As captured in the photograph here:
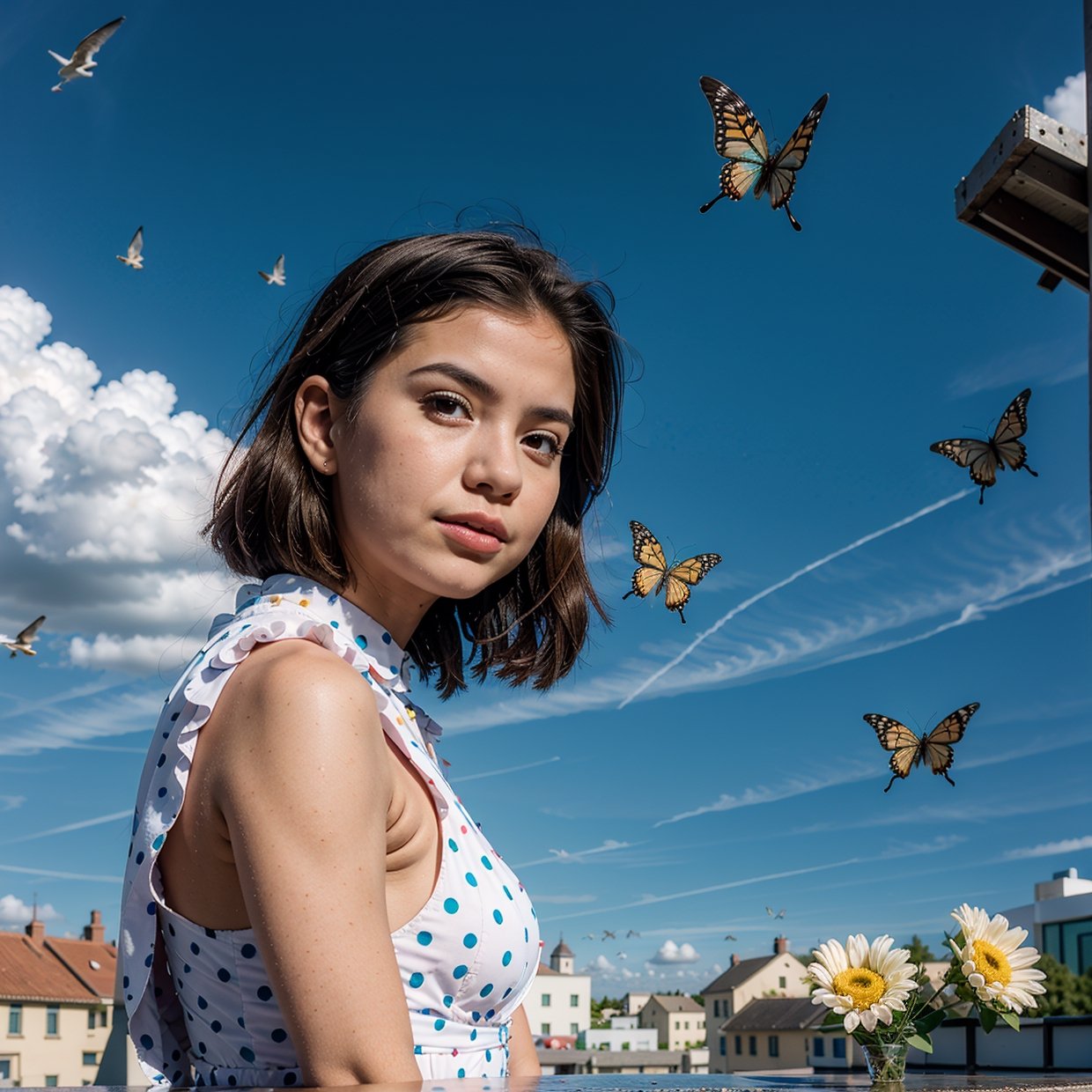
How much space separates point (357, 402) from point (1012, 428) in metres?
9.92

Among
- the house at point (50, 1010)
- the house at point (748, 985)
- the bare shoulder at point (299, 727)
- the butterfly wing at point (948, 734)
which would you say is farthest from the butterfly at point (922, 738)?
the house at point (748, 985)

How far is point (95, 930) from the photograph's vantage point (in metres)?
45.4

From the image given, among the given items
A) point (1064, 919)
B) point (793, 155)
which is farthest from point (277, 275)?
point (1064, 919)

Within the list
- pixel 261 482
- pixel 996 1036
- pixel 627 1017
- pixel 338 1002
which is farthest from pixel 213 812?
pixel 627 1017

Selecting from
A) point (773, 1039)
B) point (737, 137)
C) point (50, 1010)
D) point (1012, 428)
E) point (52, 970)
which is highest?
point (737, 137)

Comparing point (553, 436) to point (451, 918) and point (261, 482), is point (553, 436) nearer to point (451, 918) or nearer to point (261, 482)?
point (261, 482)

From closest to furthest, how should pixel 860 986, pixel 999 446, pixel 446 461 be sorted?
pixel 446 461 → pixel 860 986 → pixel 999 446

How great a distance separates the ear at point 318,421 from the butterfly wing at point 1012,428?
9249mm

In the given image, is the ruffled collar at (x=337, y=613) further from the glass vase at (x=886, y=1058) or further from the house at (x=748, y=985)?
the house at (x=748, y=985)

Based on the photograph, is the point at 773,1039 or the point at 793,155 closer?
the point at 793,155

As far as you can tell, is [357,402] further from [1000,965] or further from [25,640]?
[25,640]

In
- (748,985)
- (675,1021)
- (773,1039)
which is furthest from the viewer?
(675,1021)

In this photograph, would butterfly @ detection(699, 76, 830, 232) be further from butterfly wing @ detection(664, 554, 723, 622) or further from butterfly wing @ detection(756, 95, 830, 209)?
butterfly wing @ detection(664, 554, 723, 622)

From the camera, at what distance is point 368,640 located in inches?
53.9
